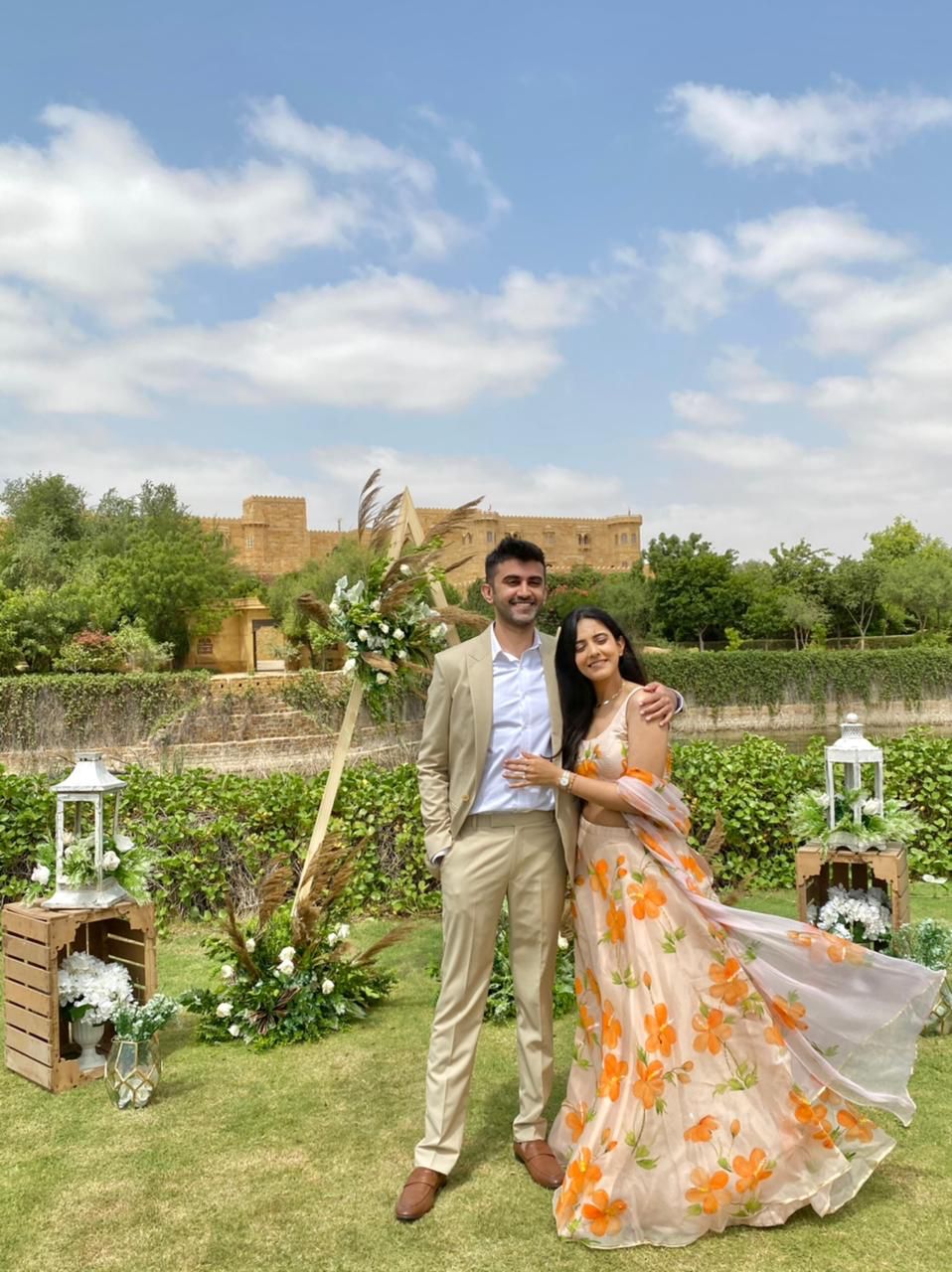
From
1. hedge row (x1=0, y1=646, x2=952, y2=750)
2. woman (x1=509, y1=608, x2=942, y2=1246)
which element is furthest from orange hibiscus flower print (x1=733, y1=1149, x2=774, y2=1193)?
hedge row (x1=0, y1=646, x2=952, y2=750)

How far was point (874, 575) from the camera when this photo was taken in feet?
154

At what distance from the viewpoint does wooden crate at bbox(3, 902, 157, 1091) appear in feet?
14.1

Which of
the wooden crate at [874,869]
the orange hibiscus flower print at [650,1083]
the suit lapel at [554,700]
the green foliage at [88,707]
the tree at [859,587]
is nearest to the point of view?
the orange hibiscus flower print at [650,1083]

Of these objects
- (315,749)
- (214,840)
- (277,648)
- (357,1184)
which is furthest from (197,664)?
(357,1184)

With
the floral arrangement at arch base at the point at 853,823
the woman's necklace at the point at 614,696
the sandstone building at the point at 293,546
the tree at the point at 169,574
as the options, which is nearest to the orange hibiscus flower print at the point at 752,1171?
the woman's necklace at the point at 614,696

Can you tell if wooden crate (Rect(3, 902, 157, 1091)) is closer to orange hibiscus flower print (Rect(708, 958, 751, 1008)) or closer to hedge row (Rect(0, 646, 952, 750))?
orange hibiscus flower print (Rect(708, 958, 751, 1008))

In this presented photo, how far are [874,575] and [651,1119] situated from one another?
4770 centimetres

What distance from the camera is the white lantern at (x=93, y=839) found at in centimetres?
449

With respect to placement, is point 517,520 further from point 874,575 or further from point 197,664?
point 197,664

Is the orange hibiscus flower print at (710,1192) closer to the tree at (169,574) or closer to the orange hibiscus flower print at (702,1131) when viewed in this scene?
the orange hibiscus flower print at (702,1131)

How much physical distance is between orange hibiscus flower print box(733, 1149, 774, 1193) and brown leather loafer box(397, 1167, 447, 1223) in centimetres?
94

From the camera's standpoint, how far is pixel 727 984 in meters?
3.13

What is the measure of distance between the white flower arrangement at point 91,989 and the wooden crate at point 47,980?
6 cm

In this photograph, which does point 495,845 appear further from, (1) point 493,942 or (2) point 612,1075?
(2) point 612,1075
